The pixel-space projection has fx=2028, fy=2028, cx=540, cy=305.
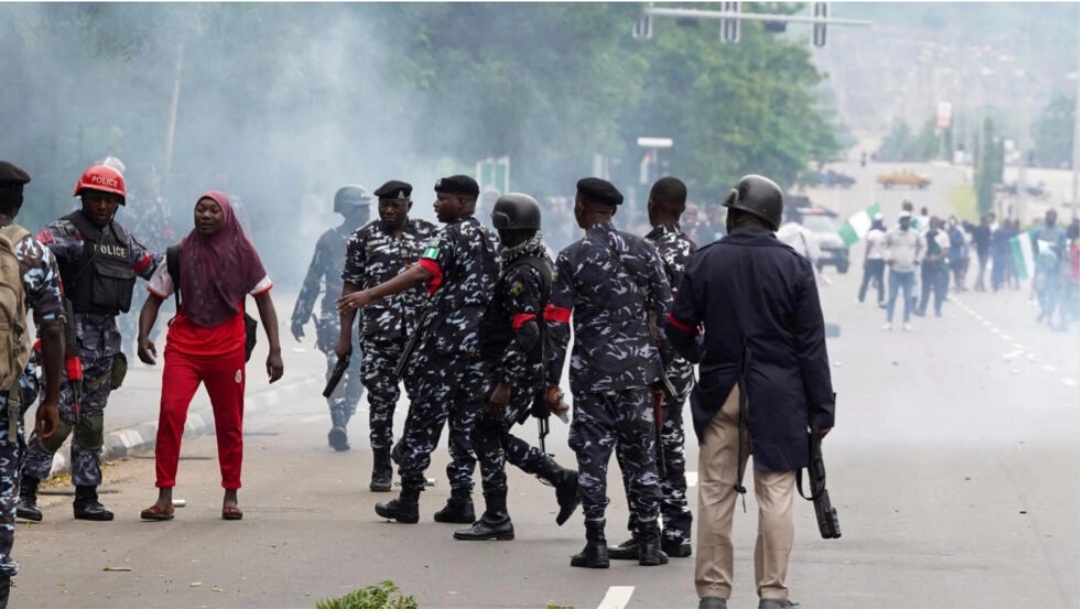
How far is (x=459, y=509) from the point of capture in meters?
9.70

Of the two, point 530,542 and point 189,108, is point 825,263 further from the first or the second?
point 530,542

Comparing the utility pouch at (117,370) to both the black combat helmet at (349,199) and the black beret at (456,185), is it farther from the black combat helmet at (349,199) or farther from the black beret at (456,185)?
the black combat helmet at (349,199)

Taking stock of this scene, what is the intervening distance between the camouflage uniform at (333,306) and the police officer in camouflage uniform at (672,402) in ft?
15.3

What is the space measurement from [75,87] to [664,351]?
16.8 m

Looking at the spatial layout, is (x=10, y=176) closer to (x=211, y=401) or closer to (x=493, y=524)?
(x=211, y=401)

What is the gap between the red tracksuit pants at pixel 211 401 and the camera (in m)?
9.57

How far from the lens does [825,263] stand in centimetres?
5912

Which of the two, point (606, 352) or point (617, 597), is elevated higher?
point (606, 352)

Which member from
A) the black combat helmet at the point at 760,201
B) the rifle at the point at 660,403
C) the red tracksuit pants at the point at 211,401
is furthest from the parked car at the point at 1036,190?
the black combat helmet at the point at 760,201

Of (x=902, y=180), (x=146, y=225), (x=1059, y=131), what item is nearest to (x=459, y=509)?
(x=146, y=225)

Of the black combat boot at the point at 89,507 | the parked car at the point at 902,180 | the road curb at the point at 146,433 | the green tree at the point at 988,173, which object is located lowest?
the parked car at the point at 902,180

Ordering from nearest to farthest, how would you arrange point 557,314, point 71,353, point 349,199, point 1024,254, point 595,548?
point 71,353 → point 557,314 → point 595,548 → point 349,199 → point 1024,254

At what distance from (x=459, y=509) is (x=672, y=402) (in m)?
1.46

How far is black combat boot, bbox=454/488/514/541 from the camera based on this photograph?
9141mm
